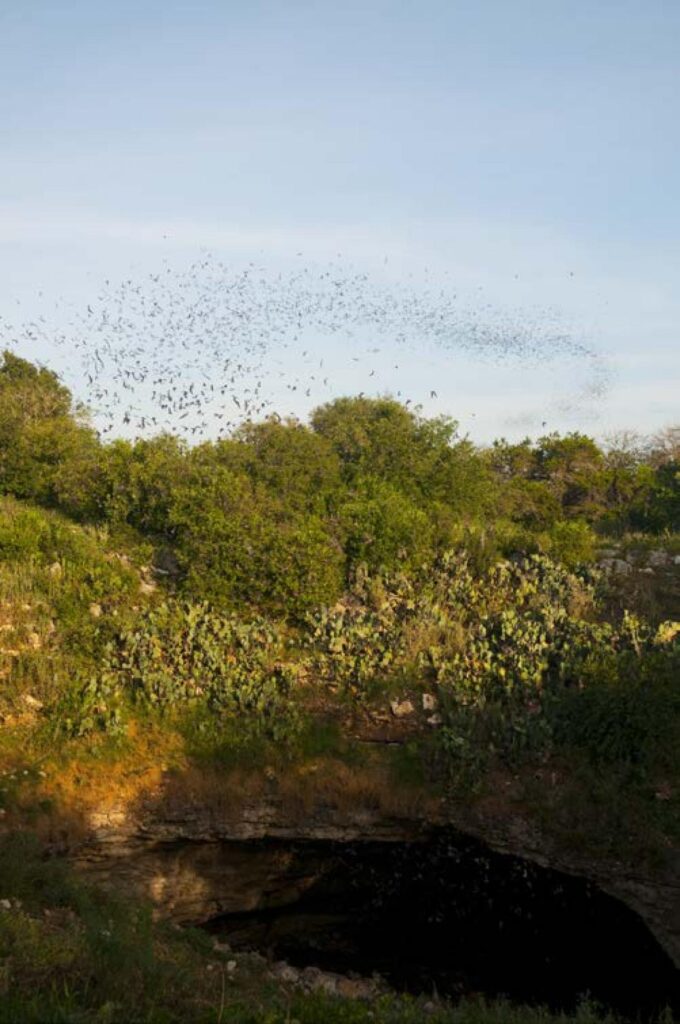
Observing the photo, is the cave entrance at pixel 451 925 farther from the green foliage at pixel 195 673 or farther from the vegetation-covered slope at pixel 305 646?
the green foliage at pixel 195 673

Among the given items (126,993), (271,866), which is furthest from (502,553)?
(126,993)

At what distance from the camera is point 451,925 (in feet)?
51.6

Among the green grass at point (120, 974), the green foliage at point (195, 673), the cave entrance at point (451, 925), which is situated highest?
the green foliage at point (195, 673)

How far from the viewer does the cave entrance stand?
49.5ft

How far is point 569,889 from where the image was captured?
1520 cm

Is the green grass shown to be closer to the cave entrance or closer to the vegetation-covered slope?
the vegetation-covered slope

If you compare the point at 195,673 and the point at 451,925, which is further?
the point at 195,673

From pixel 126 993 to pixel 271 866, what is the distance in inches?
320

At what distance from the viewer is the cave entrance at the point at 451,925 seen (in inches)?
594

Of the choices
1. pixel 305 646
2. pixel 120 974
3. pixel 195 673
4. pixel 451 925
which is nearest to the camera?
pixel 120 974

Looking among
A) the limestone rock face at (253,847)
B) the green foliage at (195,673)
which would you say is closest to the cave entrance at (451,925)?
the limestone rock face at (253,847)

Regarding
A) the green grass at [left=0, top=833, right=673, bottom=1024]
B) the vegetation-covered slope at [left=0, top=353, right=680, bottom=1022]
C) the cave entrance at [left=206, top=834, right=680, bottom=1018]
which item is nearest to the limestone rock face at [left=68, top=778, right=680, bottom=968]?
the cave entrance at [left=206, top=834, right=680, bottom=1018]

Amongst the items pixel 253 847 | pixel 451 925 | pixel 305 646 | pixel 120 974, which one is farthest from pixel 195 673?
pixel 120 974

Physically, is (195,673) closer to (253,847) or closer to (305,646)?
(305,646)
